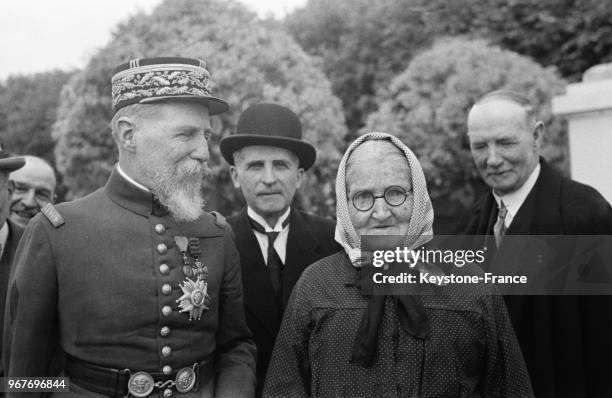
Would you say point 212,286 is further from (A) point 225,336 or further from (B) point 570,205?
(B) point 570,205

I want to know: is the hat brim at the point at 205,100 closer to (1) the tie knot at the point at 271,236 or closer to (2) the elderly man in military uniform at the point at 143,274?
(2) the elderly man in military uniform at the point at 143,274

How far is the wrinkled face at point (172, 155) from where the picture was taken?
10.4 ft

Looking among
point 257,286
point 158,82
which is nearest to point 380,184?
point 158,82

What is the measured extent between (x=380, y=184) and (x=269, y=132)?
4.70 ft

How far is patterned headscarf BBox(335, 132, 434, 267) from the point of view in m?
3.01

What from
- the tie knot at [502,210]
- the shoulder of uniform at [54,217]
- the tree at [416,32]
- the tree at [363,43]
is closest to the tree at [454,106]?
the tree at [416,32]

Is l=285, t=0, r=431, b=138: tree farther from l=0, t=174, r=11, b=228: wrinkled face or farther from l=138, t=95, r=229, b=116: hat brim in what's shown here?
l=138, t=95, r=229, b=116: hat brim

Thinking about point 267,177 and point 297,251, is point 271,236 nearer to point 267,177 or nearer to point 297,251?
point 297,251

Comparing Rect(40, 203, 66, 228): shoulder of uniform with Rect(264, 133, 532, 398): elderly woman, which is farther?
Rect(40, 203, 66, 228): shoulder of uniform

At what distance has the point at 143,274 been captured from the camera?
302cm

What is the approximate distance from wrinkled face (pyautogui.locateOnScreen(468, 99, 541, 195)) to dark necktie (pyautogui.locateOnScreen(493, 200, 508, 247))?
0.37 ft

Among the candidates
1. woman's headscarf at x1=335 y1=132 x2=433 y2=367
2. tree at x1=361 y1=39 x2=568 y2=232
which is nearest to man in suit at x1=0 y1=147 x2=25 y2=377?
woman's headscarf at x1=335 y1=132 x2=433 y2=367

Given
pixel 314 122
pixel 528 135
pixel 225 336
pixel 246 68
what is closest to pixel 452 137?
pixel 314 122

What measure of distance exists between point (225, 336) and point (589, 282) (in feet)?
7.12
